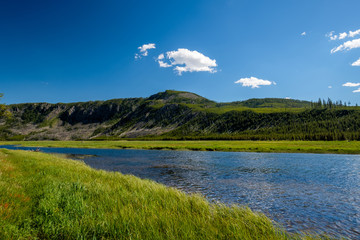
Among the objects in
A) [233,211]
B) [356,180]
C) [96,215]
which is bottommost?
[356,180]

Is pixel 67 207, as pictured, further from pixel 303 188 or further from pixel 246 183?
pixel 303 188

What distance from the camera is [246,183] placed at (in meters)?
23.0

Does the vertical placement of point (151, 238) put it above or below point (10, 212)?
below

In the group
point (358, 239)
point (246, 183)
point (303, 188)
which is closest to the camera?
point (358, 239)

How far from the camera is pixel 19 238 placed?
5.36 metres

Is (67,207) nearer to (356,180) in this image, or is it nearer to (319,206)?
(319,206)

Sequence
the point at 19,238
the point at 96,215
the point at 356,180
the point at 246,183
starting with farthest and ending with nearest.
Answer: the point at 356,180
the point at 246,183
the point at 96,215
the point at 19,238

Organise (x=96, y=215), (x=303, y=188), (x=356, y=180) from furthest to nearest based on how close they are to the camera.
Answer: (x=356, y=180) < (x=303, y=188) < (x=96, y=215)

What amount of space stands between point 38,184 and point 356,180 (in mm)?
32569

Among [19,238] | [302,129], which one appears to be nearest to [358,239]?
[19,238]

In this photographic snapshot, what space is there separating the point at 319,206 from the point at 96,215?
51.4ft

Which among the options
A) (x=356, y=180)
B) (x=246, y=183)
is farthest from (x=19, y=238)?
(x=356, y=180)

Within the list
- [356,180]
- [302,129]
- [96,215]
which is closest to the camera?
[96,215]

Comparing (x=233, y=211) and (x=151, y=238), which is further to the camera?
(x=233, y=211)
